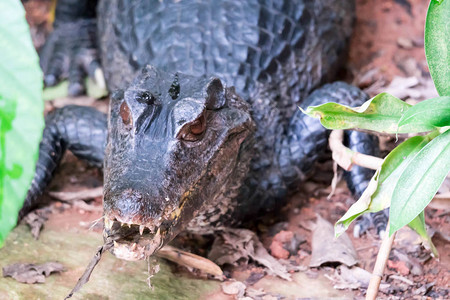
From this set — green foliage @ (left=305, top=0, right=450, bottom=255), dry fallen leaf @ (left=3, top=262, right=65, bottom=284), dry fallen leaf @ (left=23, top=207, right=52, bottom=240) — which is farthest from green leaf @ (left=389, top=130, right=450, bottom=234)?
dry fallen leaf @ (left=23, top=207, right=52, bottom=240)

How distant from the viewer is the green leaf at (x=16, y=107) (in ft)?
3.47

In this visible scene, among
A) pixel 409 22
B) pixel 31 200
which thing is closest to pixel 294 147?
pixel 31 200

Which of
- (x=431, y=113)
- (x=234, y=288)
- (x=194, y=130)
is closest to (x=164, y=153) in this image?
(x=194, y=130)

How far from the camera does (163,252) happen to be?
9.55 ft

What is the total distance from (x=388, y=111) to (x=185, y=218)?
0.98m

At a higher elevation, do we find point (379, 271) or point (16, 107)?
point (16, 107)

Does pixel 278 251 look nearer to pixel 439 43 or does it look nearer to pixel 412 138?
pixel 412 138

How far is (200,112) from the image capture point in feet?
8.88

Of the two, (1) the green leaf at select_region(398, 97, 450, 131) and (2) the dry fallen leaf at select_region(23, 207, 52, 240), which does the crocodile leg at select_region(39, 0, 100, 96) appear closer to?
(2) the dry fallen leaf at select_region(23, 207, 52, 240)

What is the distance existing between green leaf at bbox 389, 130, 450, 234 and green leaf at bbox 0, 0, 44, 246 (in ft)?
4.30

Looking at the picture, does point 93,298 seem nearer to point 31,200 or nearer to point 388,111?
point 31,200

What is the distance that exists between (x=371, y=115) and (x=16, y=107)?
61.7 inches

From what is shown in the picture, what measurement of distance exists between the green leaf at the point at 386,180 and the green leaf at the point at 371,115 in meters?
0.11

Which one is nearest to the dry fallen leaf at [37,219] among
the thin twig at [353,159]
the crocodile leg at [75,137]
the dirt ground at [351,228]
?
the dirt ground at [351,228]
